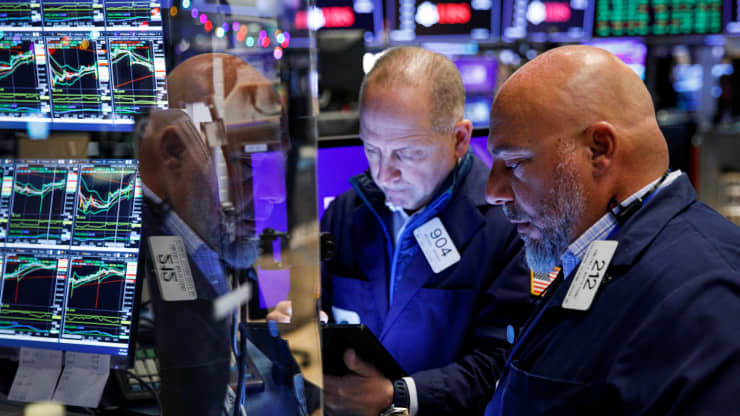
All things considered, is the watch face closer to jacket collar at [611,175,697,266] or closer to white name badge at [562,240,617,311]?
white name badge at [562,240,617,311]

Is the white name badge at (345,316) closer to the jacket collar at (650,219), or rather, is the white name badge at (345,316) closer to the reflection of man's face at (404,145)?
the reflection of man's face at (404,145)

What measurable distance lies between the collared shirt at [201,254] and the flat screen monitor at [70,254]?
0.11 metres

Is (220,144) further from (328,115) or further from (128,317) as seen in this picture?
(328,115)

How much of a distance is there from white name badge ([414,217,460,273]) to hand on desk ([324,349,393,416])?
368 millimetres

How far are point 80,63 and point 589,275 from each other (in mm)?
1007

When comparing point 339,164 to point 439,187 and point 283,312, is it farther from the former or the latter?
point 283,312

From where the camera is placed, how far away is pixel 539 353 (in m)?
1.23

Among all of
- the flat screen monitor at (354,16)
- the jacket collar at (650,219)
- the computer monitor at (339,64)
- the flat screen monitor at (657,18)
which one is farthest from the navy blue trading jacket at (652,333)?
the flat screen monitor at (657,18)

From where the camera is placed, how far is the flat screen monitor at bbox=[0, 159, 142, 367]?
3.26 ft

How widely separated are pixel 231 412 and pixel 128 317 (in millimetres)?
240

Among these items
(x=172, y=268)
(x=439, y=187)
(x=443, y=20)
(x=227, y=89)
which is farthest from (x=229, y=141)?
(x=443, y=20)

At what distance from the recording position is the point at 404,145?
173 cm

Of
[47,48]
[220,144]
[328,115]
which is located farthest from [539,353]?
[328,115]

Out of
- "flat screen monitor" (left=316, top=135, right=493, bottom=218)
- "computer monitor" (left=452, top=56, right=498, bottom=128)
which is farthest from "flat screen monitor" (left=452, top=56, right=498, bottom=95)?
"flat screen monitor" (left=316, top=135, right=493, bottom=218)
